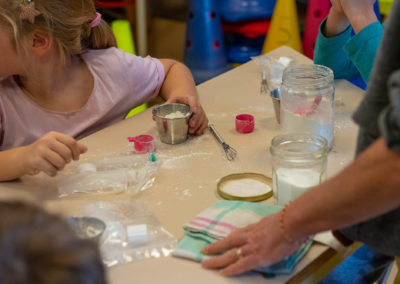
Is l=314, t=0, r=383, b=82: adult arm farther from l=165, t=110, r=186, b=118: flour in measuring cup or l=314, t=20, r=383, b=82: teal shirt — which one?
l=165, t=110, r=186, b=118: flour in measuring cup

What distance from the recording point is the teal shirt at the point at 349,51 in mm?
1389

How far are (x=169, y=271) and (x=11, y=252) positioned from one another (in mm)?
433

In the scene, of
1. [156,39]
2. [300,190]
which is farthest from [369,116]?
[156,39]

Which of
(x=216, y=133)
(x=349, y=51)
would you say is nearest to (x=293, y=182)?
(x=216, y=133)

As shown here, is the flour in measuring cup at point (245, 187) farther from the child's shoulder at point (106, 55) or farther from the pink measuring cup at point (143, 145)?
the child's shoulder at point (106, 55)

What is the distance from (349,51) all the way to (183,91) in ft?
1.55

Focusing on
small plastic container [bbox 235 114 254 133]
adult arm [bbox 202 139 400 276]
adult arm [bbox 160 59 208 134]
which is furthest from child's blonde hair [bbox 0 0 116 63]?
adult arm [bbox 202 139 400 276]

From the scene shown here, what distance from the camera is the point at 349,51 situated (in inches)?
56.3

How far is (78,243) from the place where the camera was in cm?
54

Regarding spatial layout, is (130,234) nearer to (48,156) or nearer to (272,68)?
(48,156)

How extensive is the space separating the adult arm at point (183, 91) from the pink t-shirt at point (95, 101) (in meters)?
0.03

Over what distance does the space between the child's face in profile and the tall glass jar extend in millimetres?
697

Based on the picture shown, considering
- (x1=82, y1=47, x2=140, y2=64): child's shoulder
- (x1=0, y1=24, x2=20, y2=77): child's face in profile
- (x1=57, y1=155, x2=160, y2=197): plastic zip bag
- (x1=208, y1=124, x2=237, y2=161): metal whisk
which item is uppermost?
(x1=0, y1=24, x2=20, y2=77): child's face in profile

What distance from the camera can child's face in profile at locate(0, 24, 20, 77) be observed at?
4.42 ft
